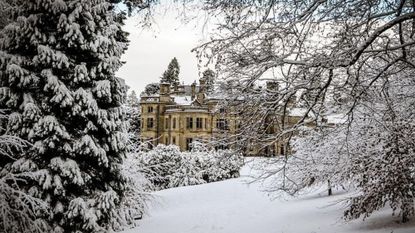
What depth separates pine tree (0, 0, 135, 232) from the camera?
9.16 meters

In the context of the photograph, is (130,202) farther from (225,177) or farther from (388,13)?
(225,177)

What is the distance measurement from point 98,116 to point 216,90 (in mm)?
3297

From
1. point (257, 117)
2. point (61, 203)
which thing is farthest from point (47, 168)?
point (257, 117)

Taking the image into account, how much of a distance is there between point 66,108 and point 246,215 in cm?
946

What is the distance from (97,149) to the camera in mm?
9766

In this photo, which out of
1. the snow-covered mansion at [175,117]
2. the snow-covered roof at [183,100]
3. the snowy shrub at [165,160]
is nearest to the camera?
the snowy shrub at [165,160]

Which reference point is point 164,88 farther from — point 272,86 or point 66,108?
point 272,86

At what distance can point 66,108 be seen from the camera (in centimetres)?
970

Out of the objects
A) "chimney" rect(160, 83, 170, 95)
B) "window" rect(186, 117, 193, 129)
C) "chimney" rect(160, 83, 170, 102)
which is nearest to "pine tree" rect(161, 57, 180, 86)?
"chimney" rect(160, 83, 170, 102)

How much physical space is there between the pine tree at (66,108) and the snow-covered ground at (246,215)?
3423mm

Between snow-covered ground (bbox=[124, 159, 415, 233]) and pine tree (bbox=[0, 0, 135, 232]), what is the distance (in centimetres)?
342

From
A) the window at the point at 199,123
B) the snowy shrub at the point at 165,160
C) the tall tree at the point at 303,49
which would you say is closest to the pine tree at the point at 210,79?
the tall tree at the point at 303,49

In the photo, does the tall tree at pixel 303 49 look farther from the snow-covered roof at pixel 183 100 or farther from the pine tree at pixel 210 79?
the snow-covered roof at pixel 183 100

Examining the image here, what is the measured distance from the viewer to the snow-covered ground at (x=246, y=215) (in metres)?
12.7
